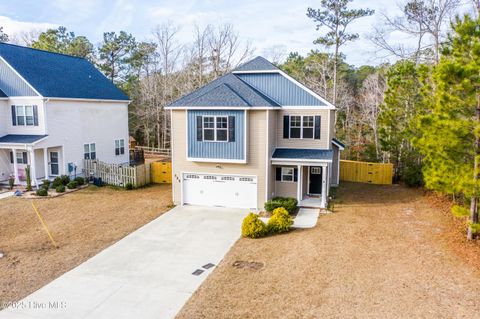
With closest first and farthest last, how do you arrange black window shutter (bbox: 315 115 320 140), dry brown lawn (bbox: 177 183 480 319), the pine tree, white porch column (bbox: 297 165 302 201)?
1. dry brown lawn (bbox: 177 183 480 319)
2. the pine tree
3. white porch column (bbox: 297 165 302 201)
4. black window shutter (bbox: 315 115 320 140)

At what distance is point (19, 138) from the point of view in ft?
75.7

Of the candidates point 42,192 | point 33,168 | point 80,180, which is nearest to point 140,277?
point 42,192

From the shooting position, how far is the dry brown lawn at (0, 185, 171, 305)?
11.3m

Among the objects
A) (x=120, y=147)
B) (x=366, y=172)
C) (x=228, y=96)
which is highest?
(x=228, y=96)

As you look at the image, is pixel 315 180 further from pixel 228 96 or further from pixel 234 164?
pixel 228 96

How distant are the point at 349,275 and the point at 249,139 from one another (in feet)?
30.1

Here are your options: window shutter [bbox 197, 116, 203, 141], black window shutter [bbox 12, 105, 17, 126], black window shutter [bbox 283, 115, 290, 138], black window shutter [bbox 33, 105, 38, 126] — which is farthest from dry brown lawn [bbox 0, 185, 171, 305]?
black window shutter [bbox 283, 115, 290, 138]

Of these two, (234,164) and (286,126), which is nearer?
(234,164)

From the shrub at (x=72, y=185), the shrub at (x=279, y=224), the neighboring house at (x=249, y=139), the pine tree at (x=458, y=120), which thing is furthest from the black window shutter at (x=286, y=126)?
the shrub at (x=72, y=185)

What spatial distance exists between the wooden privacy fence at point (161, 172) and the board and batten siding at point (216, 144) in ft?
22.2

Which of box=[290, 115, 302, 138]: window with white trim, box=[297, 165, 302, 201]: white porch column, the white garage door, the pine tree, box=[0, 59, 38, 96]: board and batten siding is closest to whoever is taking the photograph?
the pine tree

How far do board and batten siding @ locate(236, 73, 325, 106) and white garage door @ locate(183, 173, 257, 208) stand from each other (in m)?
4.74

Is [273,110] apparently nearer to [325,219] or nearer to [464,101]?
[325,219]

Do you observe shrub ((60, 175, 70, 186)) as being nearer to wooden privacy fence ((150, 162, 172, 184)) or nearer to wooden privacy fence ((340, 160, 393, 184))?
wooden privacy fence ((150, 162, 172, 184))
